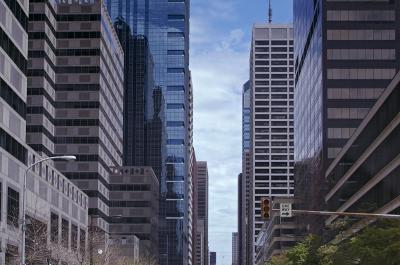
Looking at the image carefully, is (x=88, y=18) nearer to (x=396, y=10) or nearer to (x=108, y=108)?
(x=108, y=108)

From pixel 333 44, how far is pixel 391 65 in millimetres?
9927

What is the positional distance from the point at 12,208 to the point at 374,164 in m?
38.8

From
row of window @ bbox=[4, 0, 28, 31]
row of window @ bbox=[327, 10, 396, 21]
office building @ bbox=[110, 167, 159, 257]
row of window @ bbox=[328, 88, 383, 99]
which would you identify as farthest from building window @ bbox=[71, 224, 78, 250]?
office building @ bbox=[110, 167, 159, 257]

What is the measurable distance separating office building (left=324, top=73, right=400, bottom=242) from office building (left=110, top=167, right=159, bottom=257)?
235 ft

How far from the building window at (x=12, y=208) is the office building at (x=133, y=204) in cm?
9988

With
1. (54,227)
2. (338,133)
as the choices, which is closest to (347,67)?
(338,133)

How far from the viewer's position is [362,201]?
94.5 metres

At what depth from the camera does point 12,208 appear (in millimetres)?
71438

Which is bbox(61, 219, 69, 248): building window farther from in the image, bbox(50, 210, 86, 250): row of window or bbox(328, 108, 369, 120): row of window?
bbox(328, 108, 369, 120): row of window

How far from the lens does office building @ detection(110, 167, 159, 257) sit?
175500 mm

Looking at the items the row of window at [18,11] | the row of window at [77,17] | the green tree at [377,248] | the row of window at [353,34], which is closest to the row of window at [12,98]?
the row of window at [18,11]

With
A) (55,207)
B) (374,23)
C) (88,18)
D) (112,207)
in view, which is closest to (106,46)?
(88,18)

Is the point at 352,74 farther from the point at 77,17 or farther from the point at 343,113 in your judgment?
the point at 77,17

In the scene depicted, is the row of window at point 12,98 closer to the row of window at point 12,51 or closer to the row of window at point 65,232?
the row of window at point 12,51
